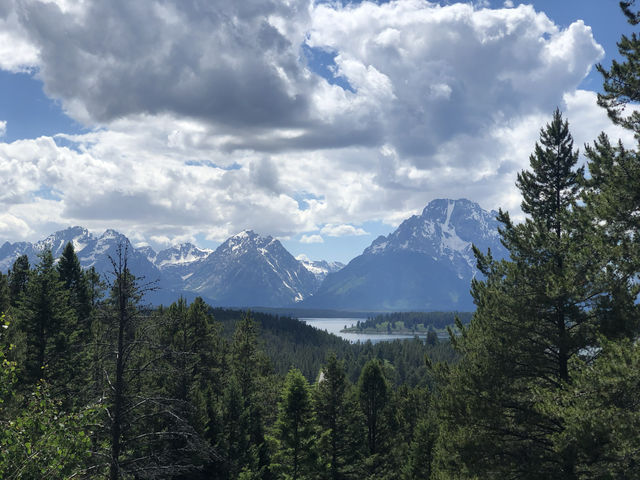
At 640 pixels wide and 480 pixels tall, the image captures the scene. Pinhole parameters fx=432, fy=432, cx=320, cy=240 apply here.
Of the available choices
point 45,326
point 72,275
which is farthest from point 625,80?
point 72,275

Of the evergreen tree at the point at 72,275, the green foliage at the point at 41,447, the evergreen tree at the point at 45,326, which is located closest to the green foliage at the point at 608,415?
the green foliage at the point at 41,447

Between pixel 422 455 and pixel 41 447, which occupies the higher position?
pixel 41 447

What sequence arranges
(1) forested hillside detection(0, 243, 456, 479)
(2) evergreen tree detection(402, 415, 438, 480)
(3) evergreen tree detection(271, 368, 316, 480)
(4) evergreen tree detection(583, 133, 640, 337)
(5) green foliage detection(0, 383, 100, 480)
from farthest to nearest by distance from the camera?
(2) evergreen tree detection(402, 415, 438, 480), (3) evergreen tree detection(271, 368, 316, 480), (1) forested hillside detection(0, 243, 456, 479), (4) evergreen tree detection(583, 133, 640, 337), (5) green foliage detection(0, 383, 100, 480)

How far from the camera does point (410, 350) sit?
177 m

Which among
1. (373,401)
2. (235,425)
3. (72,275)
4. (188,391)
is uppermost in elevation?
(72,275)

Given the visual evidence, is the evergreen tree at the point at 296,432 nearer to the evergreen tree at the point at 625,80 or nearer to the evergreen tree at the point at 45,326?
the evergreen tree at the point at 45,326

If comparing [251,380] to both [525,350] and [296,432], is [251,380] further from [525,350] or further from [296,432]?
[525,350]

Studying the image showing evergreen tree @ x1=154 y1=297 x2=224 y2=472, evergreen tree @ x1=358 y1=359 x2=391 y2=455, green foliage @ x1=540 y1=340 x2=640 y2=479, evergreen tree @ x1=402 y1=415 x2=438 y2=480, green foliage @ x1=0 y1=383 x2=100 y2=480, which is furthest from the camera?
evergreen tree @ x1=358 y1=359 x2=391 y2=455

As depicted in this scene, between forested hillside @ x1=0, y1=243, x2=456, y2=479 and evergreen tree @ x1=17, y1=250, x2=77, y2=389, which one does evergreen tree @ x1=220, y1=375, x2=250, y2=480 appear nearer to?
forested hillside @ x1=0, y1=243, x2=456, y2=479

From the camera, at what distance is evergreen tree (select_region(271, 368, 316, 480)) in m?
31.0

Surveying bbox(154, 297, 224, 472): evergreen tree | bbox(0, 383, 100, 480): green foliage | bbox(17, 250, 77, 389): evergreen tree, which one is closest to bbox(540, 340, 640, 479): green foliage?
bbox(0, 383, 100, 480): green foliage

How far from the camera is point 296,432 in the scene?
104 feet

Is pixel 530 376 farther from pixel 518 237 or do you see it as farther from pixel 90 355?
pixel 90 355

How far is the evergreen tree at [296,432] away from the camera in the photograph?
102ft
